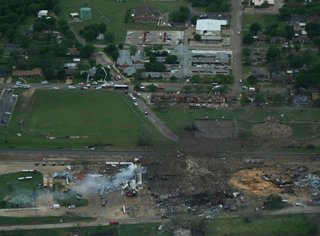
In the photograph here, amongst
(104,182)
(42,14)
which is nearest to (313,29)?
(42,14)

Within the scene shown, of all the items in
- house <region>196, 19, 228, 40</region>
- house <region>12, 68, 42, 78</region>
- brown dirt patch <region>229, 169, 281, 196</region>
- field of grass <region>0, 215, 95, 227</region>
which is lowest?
field of grass <region>0, 215, 95, 227</region>

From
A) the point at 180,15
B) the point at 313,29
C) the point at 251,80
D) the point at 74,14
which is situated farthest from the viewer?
the point at 74,14

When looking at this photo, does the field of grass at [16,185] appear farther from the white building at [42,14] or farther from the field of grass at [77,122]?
the white building at [42,14]

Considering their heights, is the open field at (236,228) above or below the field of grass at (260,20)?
below

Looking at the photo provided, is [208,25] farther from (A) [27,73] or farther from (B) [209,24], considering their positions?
(A) [27,73]

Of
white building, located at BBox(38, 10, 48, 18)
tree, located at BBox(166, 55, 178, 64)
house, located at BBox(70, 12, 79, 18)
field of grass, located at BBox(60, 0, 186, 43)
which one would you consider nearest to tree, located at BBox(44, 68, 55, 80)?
field of grass, located at BBox(60, 0, 186, 43)

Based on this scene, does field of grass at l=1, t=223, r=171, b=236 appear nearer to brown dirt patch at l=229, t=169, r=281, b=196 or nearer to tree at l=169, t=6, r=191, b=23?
brown dirt patch at l=229, t=169, r=281, b=196

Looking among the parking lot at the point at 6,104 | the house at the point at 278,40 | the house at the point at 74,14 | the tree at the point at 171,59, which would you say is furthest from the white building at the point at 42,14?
the house at the point at 278,40
